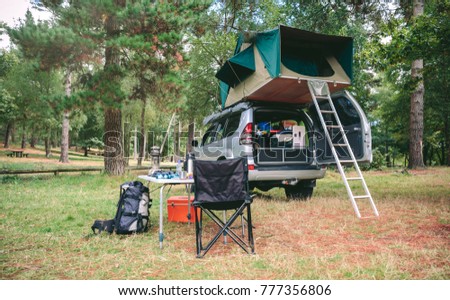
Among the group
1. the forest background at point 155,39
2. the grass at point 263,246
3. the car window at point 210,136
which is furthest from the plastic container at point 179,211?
the forest background at point 155,39

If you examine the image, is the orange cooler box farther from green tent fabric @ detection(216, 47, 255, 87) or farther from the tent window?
the tent window

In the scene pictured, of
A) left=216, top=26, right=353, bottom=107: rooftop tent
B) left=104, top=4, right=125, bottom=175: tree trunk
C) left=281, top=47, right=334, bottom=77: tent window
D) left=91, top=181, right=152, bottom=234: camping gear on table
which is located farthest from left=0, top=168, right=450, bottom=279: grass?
left=104, top=4, right=125, bottom=175: tree trunk

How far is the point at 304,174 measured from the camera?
585cm

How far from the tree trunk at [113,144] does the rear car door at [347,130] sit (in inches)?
248

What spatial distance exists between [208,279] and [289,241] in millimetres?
1355

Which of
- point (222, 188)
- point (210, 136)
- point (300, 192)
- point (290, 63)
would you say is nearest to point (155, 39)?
point (210, 136)

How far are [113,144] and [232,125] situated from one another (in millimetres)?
5190

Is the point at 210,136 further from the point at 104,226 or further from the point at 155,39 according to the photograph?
the point at 104,226

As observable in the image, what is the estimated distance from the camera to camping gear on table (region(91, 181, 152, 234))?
159 inches

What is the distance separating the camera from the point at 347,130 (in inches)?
236

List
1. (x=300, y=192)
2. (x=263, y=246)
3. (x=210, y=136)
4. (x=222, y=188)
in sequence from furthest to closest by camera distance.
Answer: (x=210, y=136) → (x=300, y=192) → (x=263, y=246) → (x=222, y=188)

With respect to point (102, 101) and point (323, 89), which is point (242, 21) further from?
point (102, 101)
